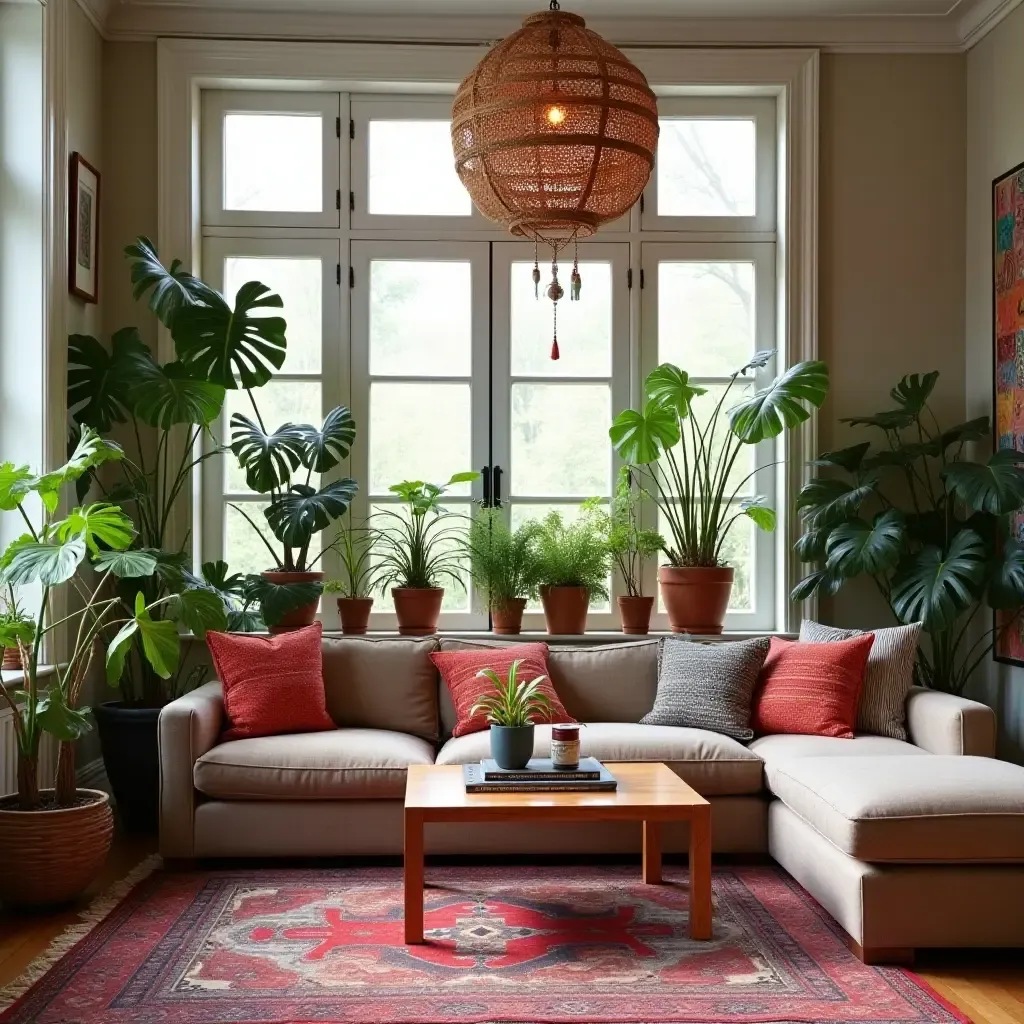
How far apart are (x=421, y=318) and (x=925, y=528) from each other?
2.34 m

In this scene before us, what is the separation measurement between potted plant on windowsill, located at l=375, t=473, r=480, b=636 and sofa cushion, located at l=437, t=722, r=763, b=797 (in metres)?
0.94

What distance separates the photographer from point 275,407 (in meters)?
5.42

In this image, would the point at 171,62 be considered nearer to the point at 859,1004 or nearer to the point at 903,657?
the point at 903,657

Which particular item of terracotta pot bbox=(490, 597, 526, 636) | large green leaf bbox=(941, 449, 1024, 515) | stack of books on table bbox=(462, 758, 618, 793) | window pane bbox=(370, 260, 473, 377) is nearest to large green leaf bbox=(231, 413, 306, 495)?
window pane bbox=(370, 260, 473, 377)

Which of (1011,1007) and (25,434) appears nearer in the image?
(1011,1007)

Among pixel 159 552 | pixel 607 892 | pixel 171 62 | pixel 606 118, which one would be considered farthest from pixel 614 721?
pixel 171 62

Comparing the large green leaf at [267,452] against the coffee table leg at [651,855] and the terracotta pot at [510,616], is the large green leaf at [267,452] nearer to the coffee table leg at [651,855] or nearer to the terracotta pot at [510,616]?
the terracotta pot at [510,616]

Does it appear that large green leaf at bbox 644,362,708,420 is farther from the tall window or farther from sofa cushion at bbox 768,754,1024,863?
sofa cushion at bbox 768,754,1024,863

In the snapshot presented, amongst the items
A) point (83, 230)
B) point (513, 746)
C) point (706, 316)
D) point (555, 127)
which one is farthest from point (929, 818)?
point (83, 230)

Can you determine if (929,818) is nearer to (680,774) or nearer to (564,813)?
(564,813)

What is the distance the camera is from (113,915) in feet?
11.8

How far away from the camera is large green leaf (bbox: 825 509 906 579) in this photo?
470cm

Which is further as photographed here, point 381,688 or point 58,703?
point 381,688

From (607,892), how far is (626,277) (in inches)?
110
